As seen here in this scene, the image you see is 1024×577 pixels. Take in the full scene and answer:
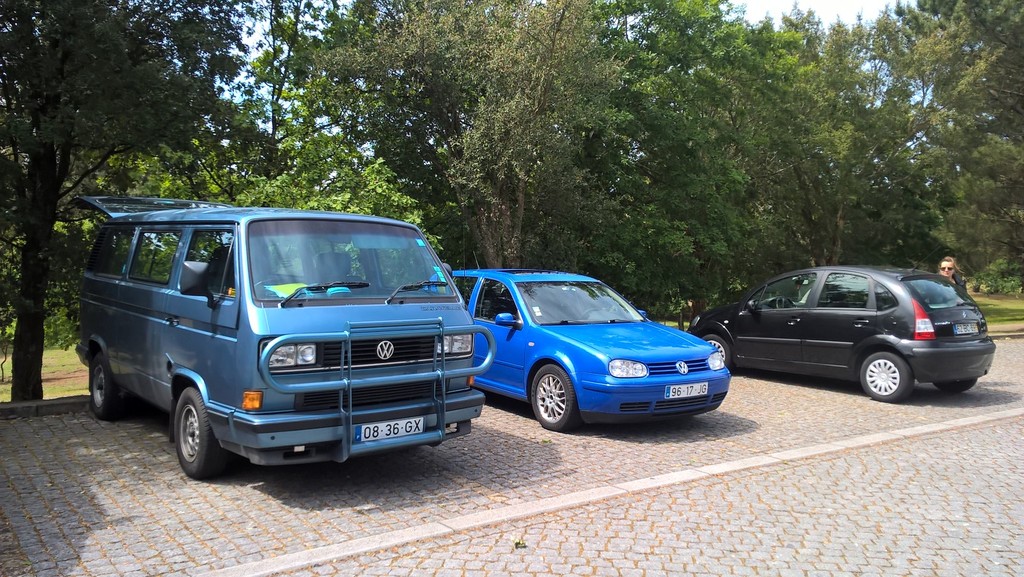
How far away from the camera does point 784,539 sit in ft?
15.8

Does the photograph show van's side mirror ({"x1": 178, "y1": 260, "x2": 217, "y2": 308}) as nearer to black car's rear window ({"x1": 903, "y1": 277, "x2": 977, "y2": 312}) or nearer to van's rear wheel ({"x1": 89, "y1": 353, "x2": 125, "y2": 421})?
van's rear wheel ({"x1": 89, "y1": 353, "x2": 125, "y2": 421})

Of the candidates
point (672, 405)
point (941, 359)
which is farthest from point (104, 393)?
point (941, 359)

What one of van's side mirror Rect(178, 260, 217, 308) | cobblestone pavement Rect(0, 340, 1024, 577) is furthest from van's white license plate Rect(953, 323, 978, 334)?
van's side mirror Rect(178, 260, 217, 308)

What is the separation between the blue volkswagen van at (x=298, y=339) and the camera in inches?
205

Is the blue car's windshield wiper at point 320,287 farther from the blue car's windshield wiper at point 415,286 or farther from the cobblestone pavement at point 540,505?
the cobblestone pavement at point 540,505

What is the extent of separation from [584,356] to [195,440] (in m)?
3.71

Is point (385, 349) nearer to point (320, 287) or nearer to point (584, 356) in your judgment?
point (320, 287)

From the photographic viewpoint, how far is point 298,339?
5.10 m

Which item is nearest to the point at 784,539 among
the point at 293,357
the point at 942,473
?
the point at 942,473

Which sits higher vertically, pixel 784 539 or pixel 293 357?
pixel 293 357

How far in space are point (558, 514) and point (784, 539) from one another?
148 centimetres

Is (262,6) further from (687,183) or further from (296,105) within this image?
(687,183)

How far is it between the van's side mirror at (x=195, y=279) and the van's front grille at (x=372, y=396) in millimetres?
1146

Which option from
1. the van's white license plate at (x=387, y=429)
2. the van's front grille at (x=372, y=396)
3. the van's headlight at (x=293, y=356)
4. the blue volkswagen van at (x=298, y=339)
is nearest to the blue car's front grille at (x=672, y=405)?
the blue volkswagen van at (x=298, y=339)
